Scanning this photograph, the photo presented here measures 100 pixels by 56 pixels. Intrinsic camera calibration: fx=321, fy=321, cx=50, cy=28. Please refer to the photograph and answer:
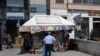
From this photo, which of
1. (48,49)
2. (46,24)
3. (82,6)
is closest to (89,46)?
(48,49)

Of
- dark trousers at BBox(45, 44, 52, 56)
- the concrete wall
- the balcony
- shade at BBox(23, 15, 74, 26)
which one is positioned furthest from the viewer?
the balcony

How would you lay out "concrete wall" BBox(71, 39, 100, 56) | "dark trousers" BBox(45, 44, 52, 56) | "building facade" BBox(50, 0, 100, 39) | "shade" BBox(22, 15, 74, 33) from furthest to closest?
"building facade" BBox(50, 0, 100, 39)
"shade" BBox(22, 15, 74, 33)
"concrete wall" BBox(71, 39, 100, 56)
"dark trousers" BBox(45, 44, 52, 56)

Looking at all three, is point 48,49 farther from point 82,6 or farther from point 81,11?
point 81,11

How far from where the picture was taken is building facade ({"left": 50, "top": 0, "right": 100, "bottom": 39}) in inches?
1631

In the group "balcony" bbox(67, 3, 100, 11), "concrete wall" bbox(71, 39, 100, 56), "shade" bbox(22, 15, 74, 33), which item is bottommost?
"concrete wall" bbox(71, 39, 100, 56)

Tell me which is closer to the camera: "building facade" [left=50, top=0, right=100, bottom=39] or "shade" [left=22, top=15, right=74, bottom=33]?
"shade" [left=22, top=15, right=74, bottom=33]

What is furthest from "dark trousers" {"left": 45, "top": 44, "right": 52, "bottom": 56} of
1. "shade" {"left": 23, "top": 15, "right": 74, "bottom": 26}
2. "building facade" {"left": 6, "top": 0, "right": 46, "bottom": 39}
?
"building facade" {"left": 6, "top": 0, "right": 46, "bottom": 39}

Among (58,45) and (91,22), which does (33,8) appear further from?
(58,45)

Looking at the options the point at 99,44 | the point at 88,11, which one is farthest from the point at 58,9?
the point at 99,44

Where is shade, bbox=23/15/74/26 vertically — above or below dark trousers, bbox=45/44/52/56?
above

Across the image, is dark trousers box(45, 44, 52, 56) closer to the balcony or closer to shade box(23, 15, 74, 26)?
shade box(23, 15, 74, 26)

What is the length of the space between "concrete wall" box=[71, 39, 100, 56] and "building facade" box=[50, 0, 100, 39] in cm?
1512

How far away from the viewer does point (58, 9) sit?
4131 cm

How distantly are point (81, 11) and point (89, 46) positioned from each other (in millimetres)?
19832
